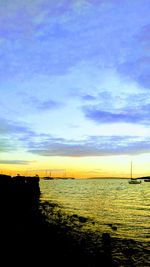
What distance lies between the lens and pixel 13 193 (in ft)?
136

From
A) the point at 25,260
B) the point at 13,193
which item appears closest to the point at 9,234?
the point at 25,260

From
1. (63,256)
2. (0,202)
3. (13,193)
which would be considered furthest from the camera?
(13,193)

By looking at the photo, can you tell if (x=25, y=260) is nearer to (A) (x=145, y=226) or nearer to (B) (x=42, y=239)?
(B) (x=42, y=239)

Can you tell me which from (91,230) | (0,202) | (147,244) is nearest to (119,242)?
(147,244)

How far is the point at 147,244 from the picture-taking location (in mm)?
24422

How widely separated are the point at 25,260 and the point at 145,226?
74.0 feet

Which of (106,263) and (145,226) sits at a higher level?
(106,263)

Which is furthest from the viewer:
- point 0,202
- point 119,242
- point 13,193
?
point 13,193

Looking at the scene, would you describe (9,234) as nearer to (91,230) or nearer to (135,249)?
(135,249)

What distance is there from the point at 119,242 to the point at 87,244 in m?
3.31

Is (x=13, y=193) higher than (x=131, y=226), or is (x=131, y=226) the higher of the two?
(x=13, y=193)

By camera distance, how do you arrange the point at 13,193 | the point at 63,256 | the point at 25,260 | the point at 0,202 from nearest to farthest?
the point at 25,260
the point at 63,256
the point at 0,202
the point at 13,193

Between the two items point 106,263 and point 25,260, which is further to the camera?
point 25,260

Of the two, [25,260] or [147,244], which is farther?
[147,244]
